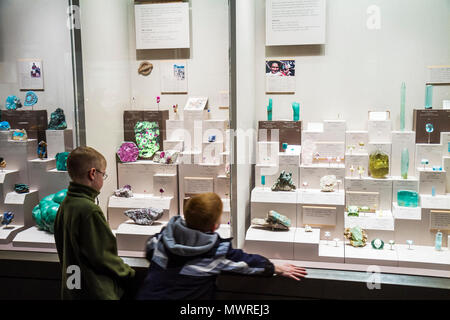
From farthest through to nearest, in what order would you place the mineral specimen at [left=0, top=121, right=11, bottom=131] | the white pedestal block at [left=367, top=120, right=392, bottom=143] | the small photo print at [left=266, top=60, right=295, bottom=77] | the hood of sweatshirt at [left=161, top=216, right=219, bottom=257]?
the small photo print at [left=266, top=60, right=295, bottom=77]
the white pedestal block at [left=367, top=120, right=392, bottom=143]
the mineral specimen at [left=0, top=121, right=11, bottom=131]
the hood of sweatshirt at [left=161, top=216, right=219, bottom=257]

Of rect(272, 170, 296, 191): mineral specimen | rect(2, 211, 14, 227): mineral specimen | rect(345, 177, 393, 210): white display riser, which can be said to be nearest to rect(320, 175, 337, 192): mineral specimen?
rect(345, 177, 393, 210): white display riser

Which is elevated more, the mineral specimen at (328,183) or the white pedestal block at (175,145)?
the white pedestal block at (175,145)

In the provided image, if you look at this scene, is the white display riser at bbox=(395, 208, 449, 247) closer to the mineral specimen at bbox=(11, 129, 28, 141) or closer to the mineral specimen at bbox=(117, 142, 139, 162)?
the mineral specimen at bbox=(117, 142, 139, 162)

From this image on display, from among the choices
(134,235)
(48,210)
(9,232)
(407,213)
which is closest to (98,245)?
(134,235)

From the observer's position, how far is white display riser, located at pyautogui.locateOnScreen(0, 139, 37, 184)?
3611 mm

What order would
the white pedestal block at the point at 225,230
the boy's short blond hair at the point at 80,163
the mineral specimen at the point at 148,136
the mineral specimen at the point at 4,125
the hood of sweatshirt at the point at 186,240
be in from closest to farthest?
the hood of sweatshirt at the point at 186,240
the boy's short blond hair at the point at 80,163
the white pedestal block at the point at 225,230
the mineral specimen at the point at 148,136
the mineral specimen at the point at 4,125

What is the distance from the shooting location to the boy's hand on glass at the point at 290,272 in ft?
6.63

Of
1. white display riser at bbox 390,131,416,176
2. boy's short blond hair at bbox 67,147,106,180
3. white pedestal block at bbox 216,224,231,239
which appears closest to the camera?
boy's short blond hair at bbox 67,147,106,180

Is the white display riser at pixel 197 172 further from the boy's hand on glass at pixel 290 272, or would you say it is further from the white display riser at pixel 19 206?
the boy's hand on glass at pixel 290 272

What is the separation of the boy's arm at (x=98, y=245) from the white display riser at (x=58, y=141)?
1893 mm

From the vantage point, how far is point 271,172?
3977 mm

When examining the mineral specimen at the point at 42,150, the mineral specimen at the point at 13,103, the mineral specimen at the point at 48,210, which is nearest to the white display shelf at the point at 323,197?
the mineral specimen at the point at 48,210

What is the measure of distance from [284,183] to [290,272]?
1.87 m

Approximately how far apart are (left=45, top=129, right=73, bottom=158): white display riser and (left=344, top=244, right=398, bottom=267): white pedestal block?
92.6 inches
